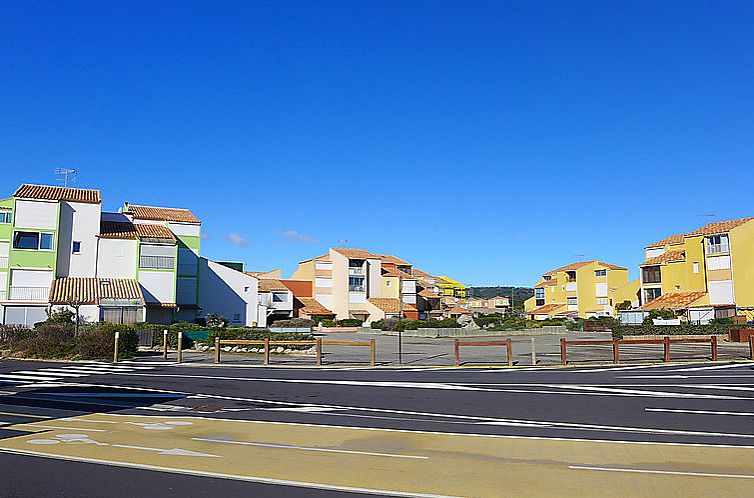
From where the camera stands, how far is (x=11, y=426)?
11.2 m

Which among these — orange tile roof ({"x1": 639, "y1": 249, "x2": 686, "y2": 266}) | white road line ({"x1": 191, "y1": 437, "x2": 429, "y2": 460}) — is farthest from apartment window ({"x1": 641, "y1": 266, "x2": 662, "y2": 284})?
white road line ({"x1": 191, "y1": 437, "x2": 429, "y2": 460})

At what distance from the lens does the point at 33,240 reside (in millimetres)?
46562

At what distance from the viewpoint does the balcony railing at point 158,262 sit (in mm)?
49000

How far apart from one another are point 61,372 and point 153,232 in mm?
29364

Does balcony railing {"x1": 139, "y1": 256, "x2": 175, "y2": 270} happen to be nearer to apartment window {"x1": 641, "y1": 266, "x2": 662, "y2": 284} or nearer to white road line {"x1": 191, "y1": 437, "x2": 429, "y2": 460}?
white road line {"x1": 191, "y1": 437, "x2": 429, "y2": 460}

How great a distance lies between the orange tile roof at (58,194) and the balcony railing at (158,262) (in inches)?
241

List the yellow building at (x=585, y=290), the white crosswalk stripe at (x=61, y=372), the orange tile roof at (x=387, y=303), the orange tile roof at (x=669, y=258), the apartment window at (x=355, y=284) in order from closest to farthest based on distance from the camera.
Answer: the white crosswalk stripe at (x=61, y=372) < the orange tile roof at (x=669, y=258) < the orange tile roof at (x=387, y=303) < the apartment window at (x=355, y=284) < the yellow building at (x=585, y=290)

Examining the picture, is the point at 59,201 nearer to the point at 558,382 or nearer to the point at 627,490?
the point at 558,382

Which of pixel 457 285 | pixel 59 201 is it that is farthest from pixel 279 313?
pixel 457 285

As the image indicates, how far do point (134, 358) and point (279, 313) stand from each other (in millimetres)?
46463

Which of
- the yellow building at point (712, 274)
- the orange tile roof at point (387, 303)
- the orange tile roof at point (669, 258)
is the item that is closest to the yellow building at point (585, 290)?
the orange tile roof at point (669, 258)

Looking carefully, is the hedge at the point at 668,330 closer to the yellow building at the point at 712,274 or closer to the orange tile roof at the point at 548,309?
the yellow building at the point at 712,274

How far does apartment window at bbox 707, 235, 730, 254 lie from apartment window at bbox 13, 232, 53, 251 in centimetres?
5818

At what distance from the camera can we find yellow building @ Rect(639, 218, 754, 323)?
6028cm
